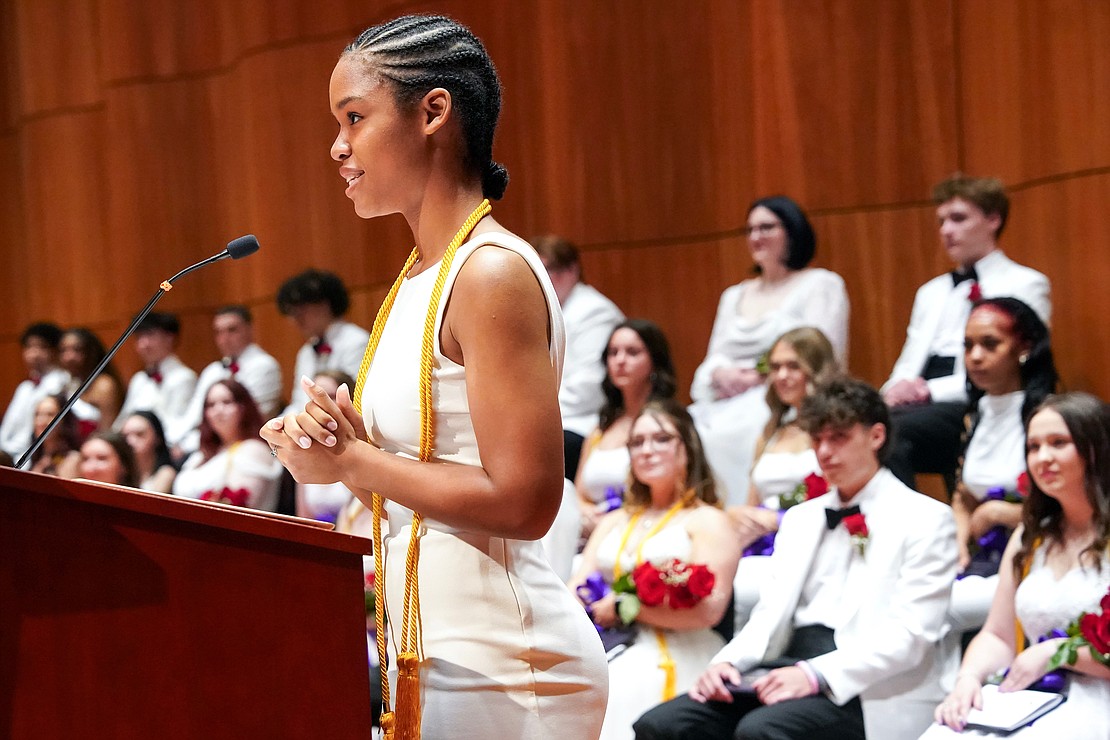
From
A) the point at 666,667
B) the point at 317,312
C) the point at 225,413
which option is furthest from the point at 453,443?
the point at 317,312

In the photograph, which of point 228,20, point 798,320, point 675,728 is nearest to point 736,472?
point 798,320

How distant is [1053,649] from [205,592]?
2.49m

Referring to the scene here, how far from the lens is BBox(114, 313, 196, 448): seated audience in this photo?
7.58 metres

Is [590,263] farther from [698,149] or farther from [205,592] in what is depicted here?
[205,592]

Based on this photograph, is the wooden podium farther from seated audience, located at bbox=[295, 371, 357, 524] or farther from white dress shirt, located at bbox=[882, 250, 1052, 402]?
seated audience, located at bbox=[295, 371, 357, 524]

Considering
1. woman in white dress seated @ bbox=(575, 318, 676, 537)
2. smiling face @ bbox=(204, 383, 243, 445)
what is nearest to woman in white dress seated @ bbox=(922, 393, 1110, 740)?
woman in white dress seated @ bbox=(575, 318, 676, 537)

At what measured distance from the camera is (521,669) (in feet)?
4.25

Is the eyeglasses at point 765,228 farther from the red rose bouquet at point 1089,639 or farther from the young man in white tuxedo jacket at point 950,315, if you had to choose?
the red rose bouquet at point 1089,639

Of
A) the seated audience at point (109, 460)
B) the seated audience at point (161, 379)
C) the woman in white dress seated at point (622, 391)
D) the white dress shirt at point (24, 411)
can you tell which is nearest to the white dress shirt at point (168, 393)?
the seated audience at point (161, 379)

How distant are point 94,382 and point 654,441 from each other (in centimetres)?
439

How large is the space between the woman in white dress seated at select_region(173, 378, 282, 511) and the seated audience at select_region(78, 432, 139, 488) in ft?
0.82

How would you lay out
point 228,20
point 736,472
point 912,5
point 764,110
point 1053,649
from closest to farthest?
1. point 1053,649
2. point 736,472
3. point 912,5
4. point 764,110
5. point 228,20

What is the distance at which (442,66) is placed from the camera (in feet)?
4.54

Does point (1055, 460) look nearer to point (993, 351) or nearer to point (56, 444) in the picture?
point (993, 351)
